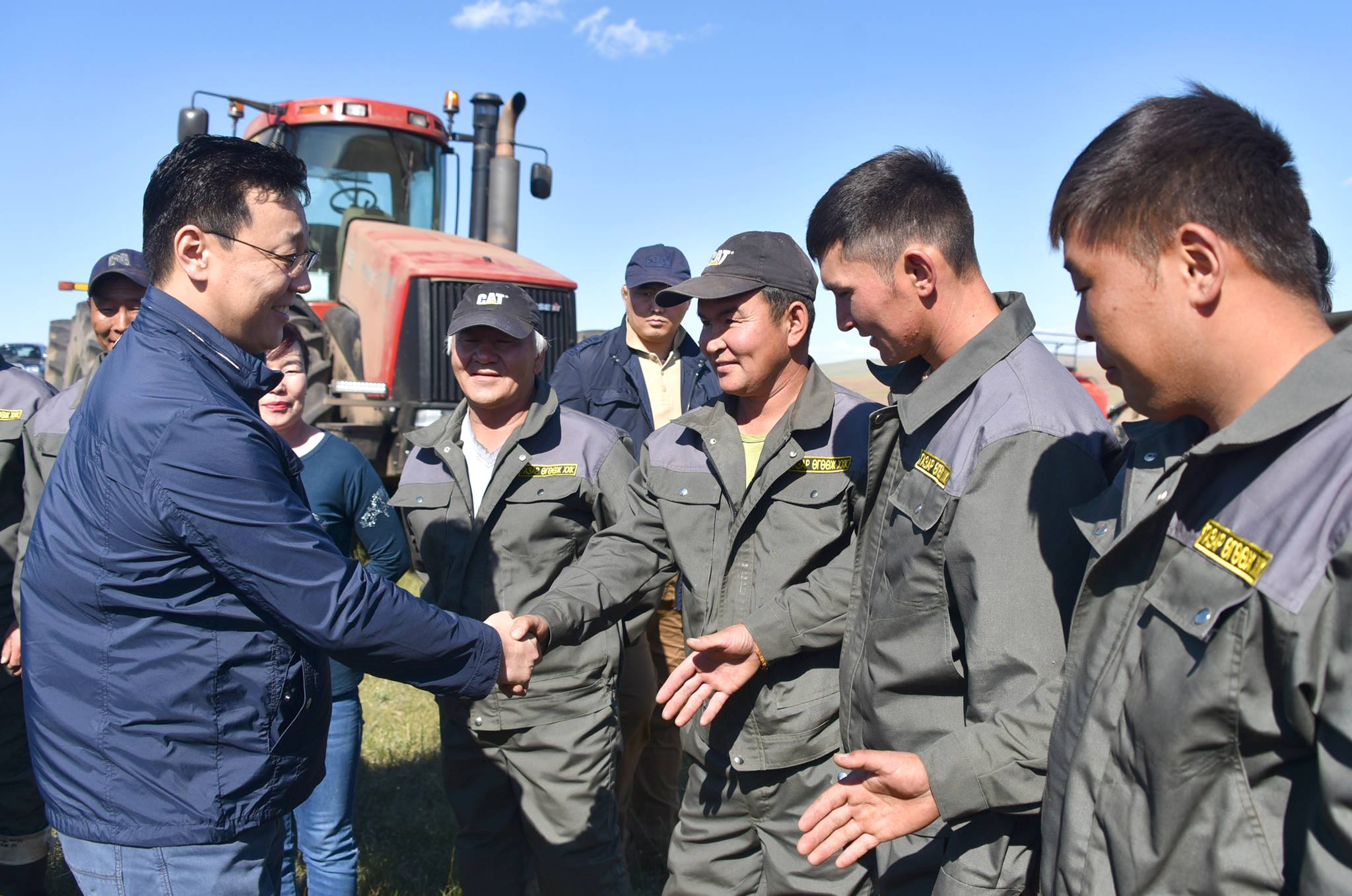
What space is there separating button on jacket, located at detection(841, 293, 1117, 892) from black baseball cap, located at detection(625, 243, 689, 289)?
286cm

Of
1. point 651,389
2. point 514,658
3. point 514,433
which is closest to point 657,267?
point 651,389

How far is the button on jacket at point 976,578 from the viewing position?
69.2 inches

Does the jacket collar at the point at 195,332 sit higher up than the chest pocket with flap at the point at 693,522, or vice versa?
the jacket collar at the point at 195,332

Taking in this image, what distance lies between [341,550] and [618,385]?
1.85 m

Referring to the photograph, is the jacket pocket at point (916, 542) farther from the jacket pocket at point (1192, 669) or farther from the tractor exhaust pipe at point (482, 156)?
the tractor exhaust pipe at point (482, 156)

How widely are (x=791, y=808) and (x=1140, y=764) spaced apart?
148 centimetres

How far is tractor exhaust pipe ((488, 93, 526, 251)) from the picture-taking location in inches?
324

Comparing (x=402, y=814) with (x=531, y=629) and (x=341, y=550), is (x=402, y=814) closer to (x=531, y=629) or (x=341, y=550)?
(x=341, y=550)

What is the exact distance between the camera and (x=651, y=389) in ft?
16.3

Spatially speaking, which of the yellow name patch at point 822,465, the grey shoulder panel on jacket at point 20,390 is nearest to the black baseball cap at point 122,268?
the grey shoulder panel on jacket at point 20,390

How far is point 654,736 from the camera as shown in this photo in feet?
14.5

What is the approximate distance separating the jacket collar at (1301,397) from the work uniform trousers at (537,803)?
2388 mm

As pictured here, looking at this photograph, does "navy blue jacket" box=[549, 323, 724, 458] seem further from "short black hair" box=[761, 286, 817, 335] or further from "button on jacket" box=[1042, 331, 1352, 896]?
"button on jacket" box=[1042, 331, 1352, 896]

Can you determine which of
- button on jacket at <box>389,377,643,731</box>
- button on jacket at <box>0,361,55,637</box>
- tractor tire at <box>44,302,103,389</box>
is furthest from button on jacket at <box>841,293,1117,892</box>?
tractor tire at <box>44,302,103,389</box>
